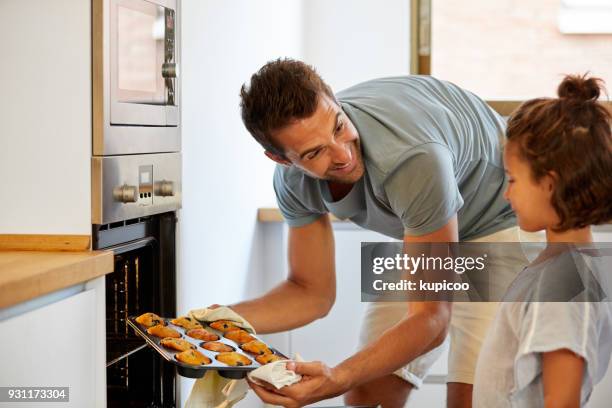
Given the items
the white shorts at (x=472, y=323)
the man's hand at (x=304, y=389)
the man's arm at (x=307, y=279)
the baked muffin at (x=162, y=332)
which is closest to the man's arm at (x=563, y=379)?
the man's hand at (x=304, y=389)

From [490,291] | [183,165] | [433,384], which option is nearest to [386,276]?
[490,291]

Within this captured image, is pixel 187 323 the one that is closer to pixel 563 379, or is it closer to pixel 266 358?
→ pixel 266 358

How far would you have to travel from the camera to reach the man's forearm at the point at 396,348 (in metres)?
1.56

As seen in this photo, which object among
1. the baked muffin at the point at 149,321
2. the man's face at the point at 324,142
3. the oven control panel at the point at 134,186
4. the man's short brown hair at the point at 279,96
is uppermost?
the man's short brown hair at the point at 279,96

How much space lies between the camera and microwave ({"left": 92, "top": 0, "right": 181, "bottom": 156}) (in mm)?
1608

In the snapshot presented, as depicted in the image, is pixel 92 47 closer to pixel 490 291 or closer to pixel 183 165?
pixel 183 165

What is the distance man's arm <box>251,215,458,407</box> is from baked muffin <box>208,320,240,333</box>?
0.20m

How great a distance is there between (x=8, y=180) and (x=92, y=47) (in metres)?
0.29

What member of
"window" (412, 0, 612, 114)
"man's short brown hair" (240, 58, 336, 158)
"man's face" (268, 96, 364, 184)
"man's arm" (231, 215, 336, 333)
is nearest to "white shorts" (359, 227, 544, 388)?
"man's arm" (231, 215, 336, 333)

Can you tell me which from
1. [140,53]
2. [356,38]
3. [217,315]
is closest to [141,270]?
[217,315]

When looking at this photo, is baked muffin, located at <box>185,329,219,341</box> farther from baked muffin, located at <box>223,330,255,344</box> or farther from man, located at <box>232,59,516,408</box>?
man, located at <box>232,59,516,408</box>

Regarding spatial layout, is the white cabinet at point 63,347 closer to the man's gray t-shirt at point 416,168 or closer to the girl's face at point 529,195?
the man's gray t-shirt at point 416,168

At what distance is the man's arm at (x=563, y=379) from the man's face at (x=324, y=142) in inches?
21.8

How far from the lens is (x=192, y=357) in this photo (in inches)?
54.6
